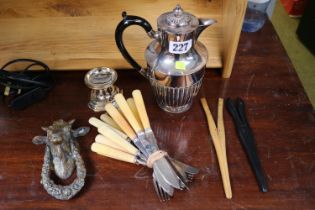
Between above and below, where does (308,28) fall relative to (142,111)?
below

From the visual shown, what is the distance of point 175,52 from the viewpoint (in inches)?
17.6

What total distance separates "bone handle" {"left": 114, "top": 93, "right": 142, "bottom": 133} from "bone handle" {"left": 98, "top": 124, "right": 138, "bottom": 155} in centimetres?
3

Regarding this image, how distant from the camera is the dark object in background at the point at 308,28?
4.34 feet

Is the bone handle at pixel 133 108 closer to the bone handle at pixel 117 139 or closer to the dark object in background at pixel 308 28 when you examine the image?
the bone handle at pixel 117 139

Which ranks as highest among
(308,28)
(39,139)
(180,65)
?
(180,65)

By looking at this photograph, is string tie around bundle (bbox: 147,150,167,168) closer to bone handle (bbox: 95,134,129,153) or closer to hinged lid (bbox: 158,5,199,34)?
bone handle (bbox: 95,134,129,153)

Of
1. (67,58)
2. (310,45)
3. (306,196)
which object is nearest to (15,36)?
(67,58)

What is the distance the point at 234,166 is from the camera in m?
0.46

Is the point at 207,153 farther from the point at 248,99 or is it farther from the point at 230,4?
the point at 230,4

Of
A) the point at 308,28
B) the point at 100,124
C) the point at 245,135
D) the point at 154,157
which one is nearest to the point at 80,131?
the point at 100,124

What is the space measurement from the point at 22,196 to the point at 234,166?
0.32m

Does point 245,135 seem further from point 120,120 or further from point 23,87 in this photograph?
point 23,87

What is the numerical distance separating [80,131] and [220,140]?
0.77 feet

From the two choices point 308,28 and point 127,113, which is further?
point 308,28
